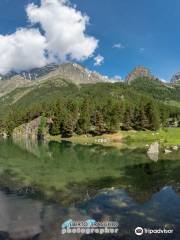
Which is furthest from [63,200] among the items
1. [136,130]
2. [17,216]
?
[136,130]

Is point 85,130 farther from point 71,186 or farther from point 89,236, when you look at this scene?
point 89,236

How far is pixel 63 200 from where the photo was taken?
4650cm

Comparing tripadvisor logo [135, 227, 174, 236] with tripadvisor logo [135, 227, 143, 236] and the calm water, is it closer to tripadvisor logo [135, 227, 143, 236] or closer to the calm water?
tripadvisor logo [135, 227, 143, 236]

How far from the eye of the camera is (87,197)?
1901 inches

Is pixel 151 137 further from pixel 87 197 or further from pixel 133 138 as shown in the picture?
pixel 87 197

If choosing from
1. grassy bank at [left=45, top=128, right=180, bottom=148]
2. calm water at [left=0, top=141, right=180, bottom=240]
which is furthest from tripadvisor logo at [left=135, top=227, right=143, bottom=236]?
grassy bank at [left=45, top=128, right=180, bottom=148]

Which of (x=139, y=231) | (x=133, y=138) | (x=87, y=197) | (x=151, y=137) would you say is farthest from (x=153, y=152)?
(x=139, y=231)

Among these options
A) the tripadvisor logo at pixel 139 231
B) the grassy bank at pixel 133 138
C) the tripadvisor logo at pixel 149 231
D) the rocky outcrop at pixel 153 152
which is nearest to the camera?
the tripadvisor logo at pixel 139 231

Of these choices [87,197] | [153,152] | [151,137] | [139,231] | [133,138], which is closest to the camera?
[139,231]

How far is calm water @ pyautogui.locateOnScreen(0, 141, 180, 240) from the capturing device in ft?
116

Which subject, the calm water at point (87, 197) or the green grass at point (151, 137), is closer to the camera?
the calm water at point (87, 197)

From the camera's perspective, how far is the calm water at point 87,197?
35.4 meters

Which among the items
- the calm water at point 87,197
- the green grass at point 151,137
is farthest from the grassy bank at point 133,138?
the calm water at point 87,197

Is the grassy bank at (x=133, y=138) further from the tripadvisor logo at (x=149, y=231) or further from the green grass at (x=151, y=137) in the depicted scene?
the tripadvisor logo at (x=149, y=231)
